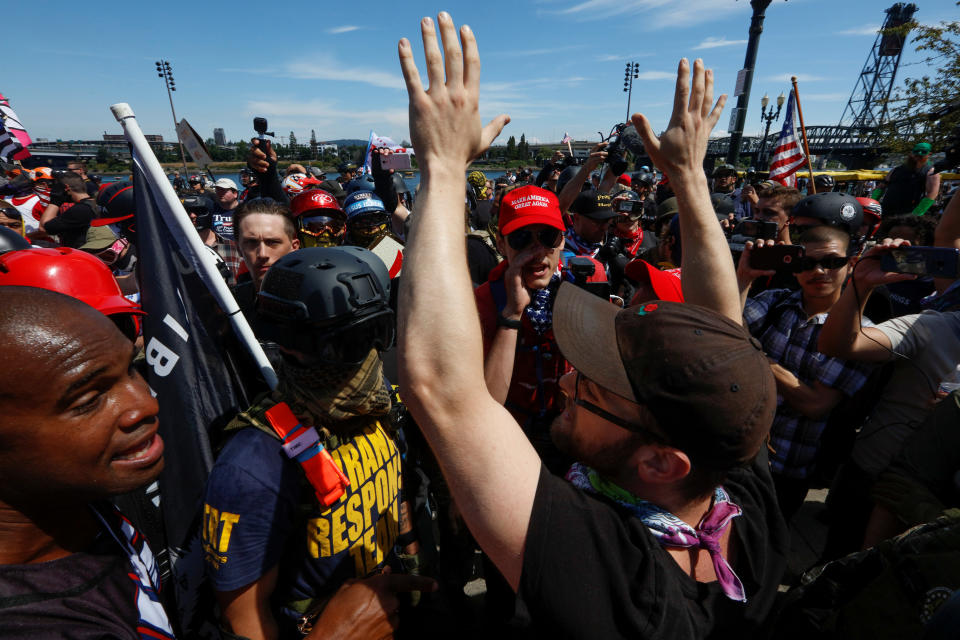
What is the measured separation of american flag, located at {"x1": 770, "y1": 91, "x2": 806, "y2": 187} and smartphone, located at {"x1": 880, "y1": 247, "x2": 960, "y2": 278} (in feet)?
20.1

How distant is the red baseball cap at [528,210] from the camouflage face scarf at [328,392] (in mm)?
1583

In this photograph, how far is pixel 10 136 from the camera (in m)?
8.48

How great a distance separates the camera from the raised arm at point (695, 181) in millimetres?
1751

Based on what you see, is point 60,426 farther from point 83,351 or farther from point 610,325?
point 610,325

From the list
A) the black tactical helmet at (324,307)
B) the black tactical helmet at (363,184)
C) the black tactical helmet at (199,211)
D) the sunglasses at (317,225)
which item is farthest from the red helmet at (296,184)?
the black tactical helmet at (324,307)

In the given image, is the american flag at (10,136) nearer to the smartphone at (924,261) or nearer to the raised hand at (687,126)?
the raised hand at (687,126)

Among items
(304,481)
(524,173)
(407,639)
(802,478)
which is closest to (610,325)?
(304,481)

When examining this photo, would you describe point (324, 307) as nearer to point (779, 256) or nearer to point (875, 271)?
point (779, 256)

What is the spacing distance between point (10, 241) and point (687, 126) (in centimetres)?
403

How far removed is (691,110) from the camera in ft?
5.77

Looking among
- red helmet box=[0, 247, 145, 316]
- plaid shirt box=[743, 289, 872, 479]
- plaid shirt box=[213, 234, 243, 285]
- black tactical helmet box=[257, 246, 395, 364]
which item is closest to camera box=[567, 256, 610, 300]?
plaid shirt box=[743, 289, 872, 479]

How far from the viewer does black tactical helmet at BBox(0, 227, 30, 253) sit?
115 inches

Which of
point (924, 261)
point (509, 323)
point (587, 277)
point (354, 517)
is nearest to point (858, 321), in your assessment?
point (924, 261)

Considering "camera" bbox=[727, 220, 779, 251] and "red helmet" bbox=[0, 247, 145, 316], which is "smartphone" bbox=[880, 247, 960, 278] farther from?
"red helmet" bbox=[0, 247, 145, 316]
